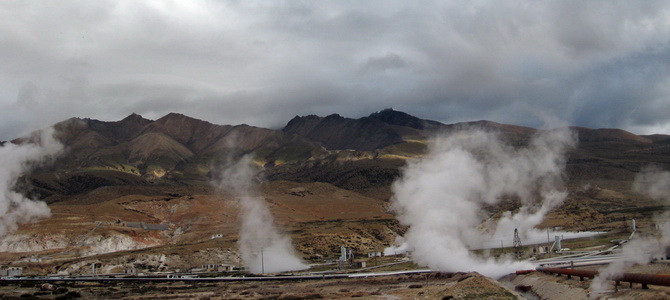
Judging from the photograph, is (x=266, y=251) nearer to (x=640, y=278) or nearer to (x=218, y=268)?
(x=218, y=268)

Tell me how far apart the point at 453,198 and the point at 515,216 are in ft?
216

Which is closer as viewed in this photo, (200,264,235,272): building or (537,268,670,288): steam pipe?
(537,268,670,288): steam pipe

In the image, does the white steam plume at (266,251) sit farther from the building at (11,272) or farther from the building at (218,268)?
the building at (11,272)

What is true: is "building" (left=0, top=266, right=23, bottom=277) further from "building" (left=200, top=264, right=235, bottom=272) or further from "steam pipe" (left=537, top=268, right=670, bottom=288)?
"steam pipe" (left=537, top=268, right=670, bottom=288)

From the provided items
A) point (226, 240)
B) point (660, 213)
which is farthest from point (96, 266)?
point (660, 213)

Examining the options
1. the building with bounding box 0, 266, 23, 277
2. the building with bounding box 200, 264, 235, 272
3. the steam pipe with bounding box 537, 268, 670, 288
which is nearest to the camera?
the steam pipe with bounding box 537, 268, 670, 288

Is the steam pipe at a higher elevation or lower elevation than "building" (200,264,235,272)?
higher

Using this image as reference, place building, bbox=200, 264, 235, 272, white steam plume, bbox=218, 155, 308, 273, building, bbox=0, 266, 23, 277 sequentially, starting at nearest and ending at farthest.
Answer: building, bbox=0, 266, 23, 277, white steam plume, bbox=218, 155, 308, 273, building, bbox=200, 264, 235, 272


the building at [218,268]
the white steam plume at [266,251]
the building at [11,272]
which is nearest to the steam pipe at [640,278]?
the white steam plume at [266,251]

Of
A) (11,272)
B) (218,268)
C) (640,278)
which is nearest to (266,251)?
(218,268)

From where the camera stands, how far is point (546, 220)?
178m

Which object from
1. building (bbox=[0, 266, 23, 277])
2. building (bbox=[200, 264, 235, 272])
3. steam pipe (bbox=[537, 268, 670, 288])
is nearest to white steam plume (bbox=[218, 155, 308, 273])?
building (bbox=[200, 264, 235, 272])

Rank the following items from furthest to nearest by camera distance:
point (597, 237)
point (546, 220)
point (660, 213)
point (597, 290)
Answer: point (546, 220) → point (660, 213) → point (597, 237) → point (597, 290)

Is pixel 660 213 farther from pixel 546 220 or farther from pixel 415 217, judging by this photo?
pixel 415 217
